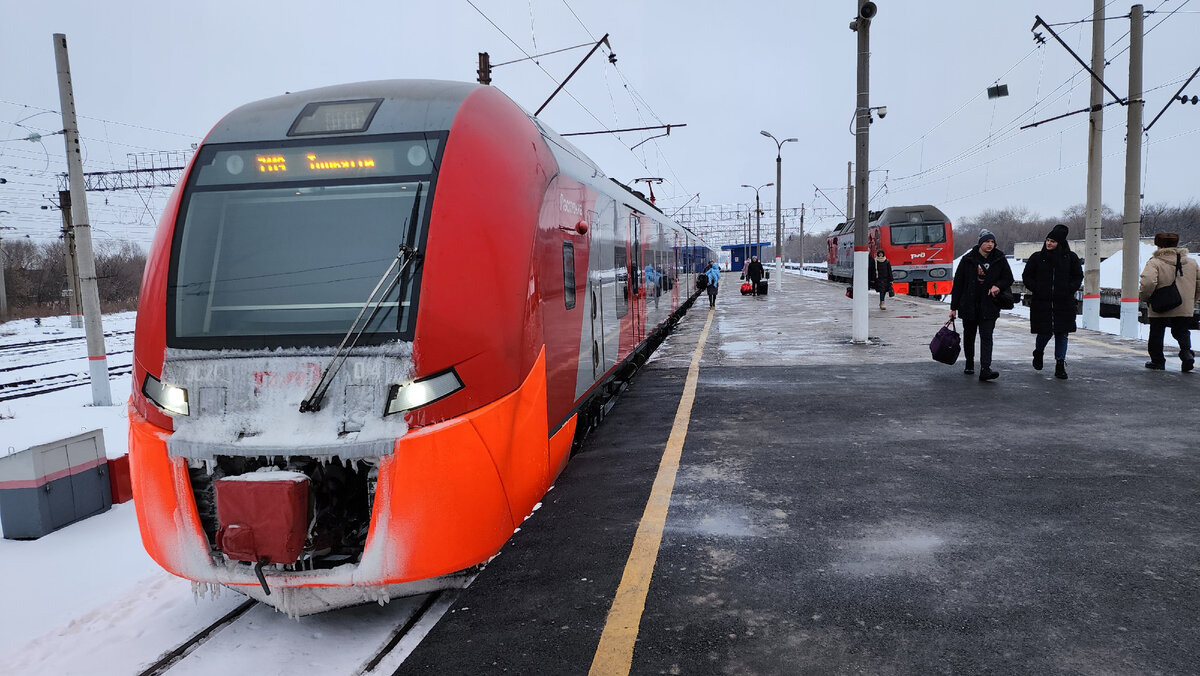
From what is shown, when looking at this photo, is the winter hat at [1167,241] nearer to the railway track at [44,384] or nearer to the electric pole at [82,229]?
the electric pole at [82,229]

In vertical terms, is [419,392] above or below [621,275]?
below

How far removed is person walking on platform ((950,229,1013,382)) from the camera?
823 centimetres

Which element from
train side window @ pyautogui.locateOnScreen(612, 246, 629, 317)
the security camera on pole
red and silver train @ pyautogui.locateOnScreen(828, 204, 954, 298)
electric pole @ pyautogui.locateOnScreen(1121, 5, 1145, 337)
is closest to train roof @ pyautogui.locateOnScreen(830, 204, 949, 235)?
red and silver train @ pyautogui.locateOnScreen(828, 204, 954, 298)

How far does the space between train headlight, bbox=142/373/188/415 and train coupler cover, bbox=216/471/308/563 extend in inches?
22.8

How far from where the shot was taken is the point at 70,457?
5875mm

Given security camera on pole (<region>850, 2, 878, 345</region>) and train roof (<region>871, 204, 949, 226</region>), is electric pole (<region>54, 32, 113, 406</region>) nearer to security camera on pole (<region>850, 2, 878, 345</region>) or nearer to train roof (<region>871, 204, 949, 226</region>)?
security camera on pole (<region>850, 2, 878, 345</region>)

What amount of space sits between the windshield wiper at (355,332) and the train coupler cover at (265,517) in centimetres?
38

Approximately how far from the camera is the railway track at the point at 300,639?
3.37 metres

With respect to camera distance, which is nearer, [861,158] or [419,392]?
[419,392]

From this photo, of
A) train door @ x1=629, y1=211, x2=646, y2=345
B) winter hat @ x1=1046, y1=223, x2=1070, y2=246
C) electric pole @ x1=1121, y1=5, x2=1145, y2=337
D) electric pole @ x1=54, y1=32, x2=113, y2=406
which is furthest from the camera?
electric pole @ x1=1121, y1=5, x2=1145, y2=337

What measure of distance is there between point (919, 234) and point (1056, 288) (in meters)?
19.6

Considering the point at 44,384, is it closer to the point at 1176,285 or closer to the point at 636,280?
the point at 636,280

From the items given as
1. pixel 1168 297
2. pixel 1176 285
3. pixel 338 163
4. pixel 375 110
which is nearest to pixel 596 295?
pixel 375 110

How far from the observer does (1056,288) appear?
8219 millimetres
